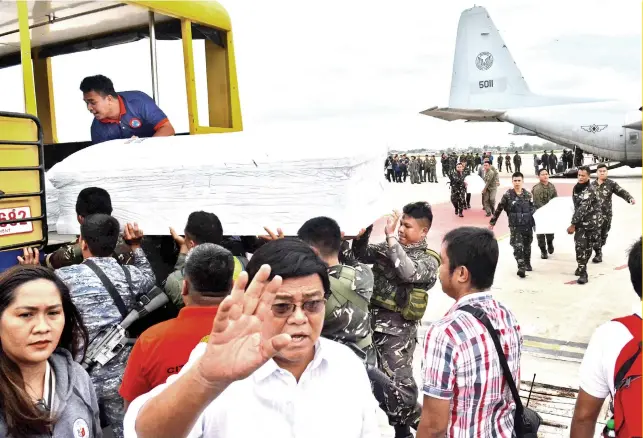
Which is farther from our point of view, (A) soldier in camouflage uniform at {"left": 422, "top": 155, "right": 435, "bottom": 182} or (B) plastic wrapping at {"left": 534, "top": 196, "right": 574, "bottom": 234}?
(A) soldier in camouflage uniform at {"left": 422, "top": 155, "right": 435, "bottom": 182}

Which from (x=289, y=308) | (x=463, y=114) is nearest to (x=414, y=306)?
(x=289, y=308)

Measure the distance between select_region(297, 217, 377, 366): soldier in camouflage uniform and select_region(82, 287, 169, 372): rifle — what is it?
909mm

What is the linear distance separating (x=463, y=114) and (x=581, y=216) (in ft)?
63.2

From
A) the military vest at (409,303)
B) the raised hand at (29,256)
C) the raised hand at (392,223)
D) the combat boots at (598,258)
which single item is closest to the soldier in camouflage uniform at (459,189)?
the combat boots at (598,258)

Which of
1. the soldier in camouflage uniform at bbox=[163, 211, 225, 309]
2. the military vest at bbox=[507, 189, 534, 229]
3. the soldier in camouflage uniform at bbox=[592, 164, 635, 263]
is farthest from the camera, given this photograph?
the military vest at bbox=[507, 189, 534, 229]

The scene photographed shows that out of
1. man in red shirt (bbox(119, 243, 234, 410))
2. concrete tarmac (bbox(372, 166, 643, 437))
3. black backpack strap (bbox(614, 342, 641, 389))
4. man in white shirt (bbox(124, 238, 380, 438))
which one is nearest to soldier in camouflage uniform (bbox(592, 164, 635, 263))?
concrete tarmac (bbox(372, 166, 643, 437))

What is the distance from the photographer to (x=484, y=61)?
26.0 metres

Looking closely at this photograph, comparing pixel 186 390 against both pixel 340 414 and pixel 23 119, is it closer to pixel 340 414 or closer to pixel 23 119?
pixel 340 414

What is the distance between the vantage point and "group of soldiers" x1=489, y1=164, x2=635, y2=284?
7.59 meters

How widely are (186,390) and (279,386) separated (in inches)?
14.4

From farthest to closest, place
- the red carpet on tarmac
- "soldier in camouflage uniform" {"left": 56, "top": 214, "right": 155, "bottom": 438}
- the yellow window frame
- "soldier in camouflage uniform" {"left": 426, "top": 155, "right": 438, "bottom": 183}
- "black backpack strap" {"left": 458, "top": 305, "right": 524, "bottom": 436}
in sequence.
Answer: "soldier in camouflage uniform" {"left": 426, "top": 155, "right": 438, "bottom": 183}
the red carpet on tarmac
the yellow window frame
"soldier in camouflage uniform" {"left": 56, "top": 214, "right": 155, "bottom": 438}
"black backpack strap" {"left": 458, "top": 305, "right": 524, "bottom": 436}

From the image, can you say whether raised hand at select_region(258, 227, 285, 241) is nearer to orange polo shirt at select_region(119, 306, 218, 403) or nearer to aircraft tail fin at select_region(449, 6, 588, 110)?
orange polo shirt at select_region(119, 306, 218, 403)

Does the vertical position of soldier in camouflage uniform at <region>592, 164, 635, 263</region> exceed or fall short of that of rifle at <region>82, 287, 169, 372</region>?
it exceeds it

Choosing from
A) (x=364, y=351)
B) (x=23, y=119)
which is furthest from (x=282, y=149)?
(x=23, y=119)
